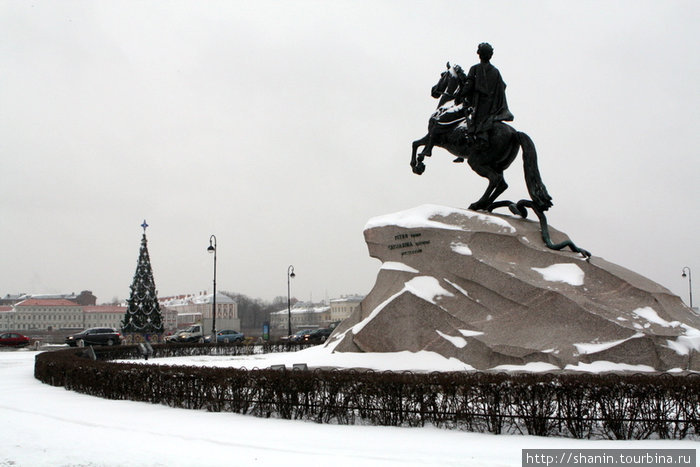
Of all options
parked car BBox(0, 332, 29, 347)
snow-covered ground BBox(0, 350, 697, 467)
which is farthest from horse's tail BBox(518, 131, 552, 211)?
parked car BBox(0, 332, 29, 347)

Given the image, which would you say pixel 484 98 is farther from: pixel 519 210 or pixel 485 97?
A: pixel 519 210

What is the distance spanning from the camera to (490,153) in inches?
560

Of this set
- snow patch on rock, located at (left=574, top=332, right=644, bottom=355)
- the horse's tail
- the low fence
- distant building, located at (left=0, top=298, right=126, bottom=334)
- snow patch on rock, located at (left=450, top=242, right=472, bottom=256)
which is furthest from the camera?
distant building, located at (left=0, top=298, right=126, bottom=334)

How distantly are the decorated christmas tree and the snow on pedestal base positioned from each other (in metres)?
22.1

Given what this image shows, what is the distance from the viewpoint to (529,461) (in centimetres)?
589

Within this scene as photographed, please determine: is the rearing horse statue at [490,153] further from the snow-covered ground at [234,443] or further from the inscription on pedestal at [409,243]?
the snow-covered ground at [234,443]

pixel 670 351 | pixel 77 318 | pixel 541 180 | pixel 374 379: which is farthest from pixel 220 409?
pixel 77 318

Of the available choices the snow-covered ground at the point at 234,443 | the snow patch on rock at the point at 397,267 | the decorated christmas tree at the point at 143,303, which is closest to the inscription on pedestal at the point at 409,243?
the snow patch on rock at the point at 397,267

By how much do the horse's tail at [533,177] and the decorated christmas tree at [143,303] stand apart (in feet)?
80.8

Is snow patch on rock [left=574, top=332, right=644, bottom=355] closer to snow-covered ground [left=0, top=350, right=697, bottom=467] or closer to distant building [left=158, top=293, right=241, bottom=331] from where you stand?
snow-covered ground [left=0, top=350, right=697, bottom=467]

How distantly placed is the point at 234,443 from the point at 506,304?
20.9 ft

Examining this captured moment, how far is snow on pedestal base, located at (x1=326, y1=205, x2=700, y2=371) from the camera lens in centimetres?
1023

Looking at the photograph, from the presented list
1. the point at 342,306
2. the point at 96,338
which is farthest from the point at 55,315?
the point at 96,338

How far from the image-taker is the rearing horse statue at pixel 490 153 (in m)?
13.4
